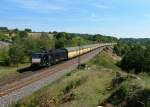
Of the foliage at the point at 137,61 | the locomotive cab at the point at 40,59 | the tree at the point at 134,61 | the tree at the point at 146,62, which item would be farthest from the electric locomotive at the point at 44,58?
the tree at the point at 134,61

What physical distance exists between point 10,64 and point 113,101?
2068 inches

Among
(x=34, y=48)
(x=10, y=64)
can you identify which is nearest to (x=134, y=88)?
(x=10, y=64)

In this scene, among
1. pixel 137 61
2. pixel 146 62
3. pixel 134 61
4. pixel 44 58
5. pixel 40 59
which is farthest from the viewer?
pixel 134 61

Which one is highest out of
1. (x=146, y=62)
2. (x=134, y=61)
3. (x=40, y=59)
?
(x=40, y=59)

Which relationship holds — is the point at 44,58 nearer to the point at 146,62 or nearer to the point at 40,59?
the point at 40,59

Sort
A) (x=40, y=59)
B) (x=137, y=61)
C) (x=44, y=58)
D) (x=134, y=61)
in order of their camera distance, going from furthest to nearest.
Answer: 1. (x=134, y=61)
2. (x=137, y=61)
3. (x=44, y=58)
4. (x=40, y=59)

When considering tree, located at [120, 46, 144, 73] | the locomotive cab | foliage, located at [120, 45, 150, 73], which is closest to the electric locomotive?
the locomotive cab

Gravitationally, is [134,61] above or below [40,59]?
below

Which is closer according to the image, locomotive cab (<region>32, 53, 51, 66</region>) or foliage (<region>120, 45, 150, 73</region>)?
locomotive cab (<region>32, 53, 51, 66</region>)

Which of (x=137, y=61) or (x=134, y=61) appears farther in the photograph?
(x=134, y=61)

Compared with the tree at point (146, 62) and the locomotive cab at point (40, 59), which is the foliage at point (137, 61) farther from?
the locomotive cab at point (40, 59)

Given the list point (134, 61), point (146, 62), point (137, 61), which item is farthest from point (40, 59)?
point (134, 61)

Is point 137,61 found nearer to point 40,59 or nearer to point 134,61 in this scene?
point 134,61

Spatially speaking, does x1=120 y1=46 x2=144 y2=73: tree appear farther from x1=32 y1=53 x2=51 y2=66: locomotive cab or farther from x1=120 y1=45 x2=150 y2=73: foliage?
x1=32 y1=53 x2=51 y2=66: locomotive cab
